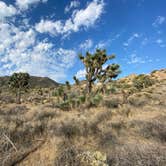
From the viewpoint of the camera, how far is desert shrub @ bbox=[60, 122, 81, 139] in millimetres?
6480

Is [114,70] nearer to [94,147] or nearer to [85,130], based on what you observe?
[85,130]

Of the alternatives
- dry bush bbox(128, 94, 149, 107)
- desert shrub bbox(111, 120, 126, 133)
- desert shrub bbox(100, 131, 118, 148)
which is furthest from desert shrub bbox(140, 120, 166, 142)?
dry bush bbox(128, 94, 149, 107)

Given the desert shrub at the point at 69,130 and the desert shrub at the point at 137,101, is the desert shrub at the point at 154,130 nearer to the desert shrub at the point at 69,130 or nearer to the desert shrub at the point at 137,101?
the desert shrub at the point at 69,130

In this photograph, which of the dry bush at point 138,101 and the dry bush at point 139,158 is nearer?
the dry bush at point 139,158

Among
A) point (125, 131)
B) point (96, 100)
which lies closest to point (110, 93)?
point (96, 100)

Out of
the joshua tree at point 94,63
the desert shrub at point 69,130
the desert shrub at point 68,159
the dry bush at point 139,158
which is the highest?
the joshua tree at point 94,63

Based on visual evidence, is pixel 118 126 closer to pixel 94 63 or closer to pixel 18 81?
pixel 94 63

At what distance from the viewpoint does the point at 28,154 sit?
204 inches

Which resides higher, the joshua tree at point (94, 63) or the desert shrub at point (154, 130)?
the joshua tree at point (94, 63)

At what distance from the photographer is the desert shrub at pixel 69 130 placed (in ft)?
21.3

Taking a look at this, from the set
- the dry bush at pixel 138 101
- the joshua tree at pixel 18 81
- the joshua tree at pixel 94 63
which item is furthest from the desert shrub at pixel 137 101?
the joshua tree at pixel 18 81

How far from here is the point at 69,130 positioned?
6.75 m

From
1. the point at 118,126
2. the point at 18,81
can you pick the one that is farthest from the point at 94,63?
the point at 18,81

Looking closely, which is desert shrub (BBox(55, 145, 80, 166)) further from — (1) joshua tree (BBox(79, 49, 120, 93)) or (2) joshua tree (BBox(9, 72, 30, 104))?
(2) joshua tree (BBox(9, 72, 30, 104))
